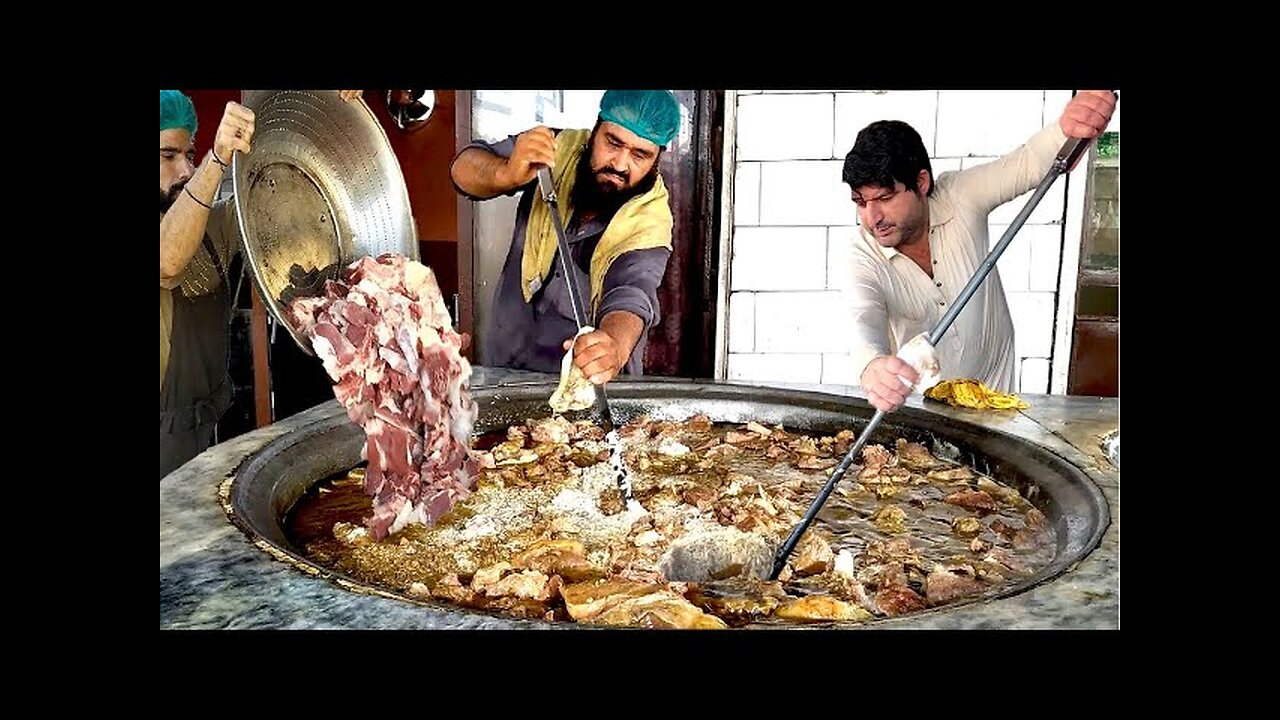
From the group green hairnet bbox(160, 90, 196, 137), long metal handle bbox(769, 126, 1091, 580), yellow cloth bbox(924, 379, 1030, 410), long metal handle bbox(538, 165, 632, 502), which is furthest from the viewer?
yellow cloth bbox(924, 379, 1030, 410)

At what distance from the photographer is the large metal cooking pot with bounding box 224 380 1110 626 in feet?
6.54

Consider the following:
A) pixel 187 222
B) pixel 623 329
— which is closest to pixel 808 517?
pixel 623 329

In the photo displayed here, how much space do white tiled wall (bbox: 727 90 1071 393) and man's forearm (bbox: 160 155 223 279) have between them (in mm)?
1717

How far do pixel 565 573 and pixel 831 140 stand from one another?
1670 mm

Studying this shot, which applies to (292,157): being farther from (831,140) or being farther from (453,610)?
(831,140)

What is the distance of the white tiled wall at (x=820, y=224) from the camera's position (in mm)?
2629

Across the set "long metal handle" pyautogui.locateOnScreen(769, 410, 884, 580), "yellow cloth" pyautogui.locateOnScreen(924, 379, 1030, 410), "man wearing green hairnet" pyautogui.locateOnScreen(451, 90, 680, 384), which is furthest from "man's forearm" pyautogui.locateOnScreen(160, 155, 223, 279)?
"yellow cloth" pyautogui.locateOnScreen(924, 379, 1030, 410)

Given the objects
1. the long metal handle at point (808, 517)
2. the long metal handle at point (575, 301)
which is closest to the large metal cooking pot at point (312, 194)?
the long metal handle at point (575, 301)

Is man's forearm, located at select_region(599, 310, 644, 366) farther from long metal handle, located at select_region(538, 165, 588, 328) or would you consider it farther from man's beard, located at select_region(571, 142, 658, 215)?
man's beard, located at select_region(571, 142, 658, 215)

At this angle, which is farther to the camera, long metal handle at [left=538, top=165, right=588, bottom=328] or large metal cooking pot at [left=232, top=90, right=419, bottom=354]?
long metal handle at [left=538, top=165, right=588, bottom=328]

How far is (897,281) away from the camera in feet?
9.05

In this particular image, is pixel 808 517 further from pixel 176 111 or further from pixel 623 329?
pixel 176 111
